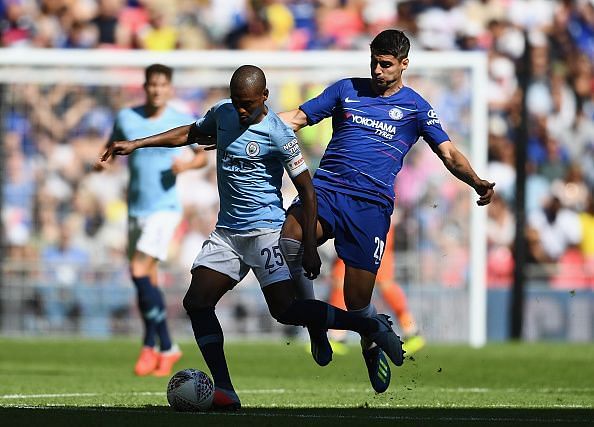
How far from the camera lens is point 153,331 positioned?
12.4m

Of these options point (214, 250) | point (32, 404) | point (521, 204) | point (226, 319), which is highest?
point (214, 250)

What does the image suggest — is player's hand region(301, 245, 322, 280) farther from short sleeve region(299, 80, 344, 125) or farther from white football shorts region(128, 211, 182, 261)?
white football shorts region(128, 211, 182, 261)

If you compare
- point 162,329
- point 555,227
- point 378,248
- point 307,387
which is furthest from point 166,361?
point 555,227

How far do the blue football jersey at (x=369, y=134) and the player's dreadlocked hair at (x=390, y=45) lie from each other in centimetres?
31

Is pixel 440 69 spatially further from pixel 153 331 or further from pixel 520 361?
pixel 153 331

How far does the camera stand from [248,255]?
8.16 metres

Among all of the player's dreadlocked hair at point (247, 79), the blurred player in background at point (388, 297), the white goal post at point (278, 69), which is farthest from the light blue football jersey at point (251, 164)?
the white goal post at point (278, 69)

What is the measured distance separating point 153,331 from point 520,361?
3.89 m

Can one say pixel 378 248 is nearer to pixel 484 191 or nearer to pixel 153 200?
pixel 484 191

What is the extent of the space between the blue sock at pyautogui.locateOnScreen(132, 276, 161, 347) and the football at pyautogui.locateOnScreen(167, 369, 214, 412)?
14.5ft

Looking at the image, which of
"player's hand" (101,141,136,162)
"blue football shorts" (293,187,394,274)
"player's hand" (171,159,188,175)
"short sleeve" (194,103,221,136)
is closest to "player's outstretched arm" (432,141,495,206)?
"blue football shorts" (293,187,394,274)

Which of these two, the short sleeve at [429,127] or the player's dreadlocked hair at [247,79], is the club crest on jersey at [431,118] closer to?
the short sleeve at [429,127]

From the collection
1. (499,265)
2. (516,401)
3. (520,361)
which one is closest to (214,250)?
(516,401)

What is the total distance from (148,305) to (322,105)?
4.00 metres
